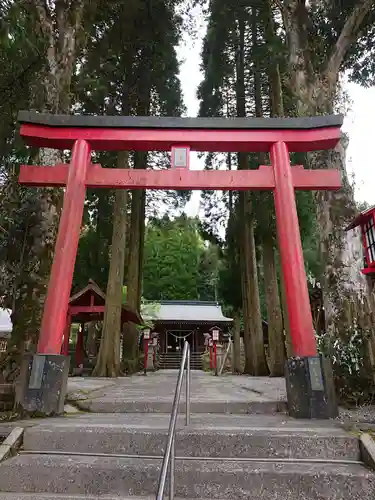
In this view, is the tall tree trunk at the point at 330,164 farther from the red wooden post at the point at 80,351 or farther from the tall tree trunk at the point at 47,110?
the red wooden post at the point at 80,351

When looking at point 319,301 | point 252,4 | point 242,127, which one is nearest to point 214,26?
point 252,4

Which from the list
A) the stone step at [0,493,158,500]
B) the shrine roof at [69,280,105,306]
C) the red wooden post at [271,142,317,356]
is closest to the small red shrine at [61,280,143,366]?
the shrine roof at [69,280,105,306]

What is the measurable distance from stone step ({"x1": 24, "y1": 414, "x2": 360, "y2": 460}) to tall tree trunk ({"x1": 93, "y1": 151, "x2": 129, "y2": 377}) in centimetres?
779

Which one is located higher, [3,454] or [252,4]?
[252,4]

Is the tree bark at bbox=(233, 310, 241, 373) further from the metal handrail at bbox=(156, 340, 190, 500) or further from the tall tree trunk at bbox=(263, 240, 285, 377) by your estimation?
the metal handrail at bbox=(156, 340, 190, 500)

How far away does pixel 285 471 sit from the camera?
7.49ft

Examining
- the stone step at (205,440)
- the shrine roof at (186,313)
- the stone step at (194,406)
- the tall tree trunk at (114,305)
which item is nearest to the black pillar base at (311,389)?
Answer: the stone step at (194,406)

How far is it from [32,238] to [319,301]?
12208 mm

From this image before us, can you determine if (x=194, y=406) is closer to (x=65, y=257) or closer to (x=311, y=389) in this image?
(x=311, y=389)

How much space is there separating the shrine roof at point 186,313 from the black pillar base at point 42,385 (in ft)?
61.2

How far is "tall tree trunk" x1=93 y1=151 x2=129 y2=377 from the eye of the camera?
33.9 feet

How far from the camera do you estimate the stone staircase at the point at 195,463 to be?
220 cm

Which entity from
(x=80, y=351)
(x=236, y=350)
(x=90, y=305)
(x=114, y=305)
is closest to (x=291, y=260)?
(x=114, y=305)

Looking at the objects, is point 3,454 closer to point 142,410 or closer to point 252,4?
point 142,410
